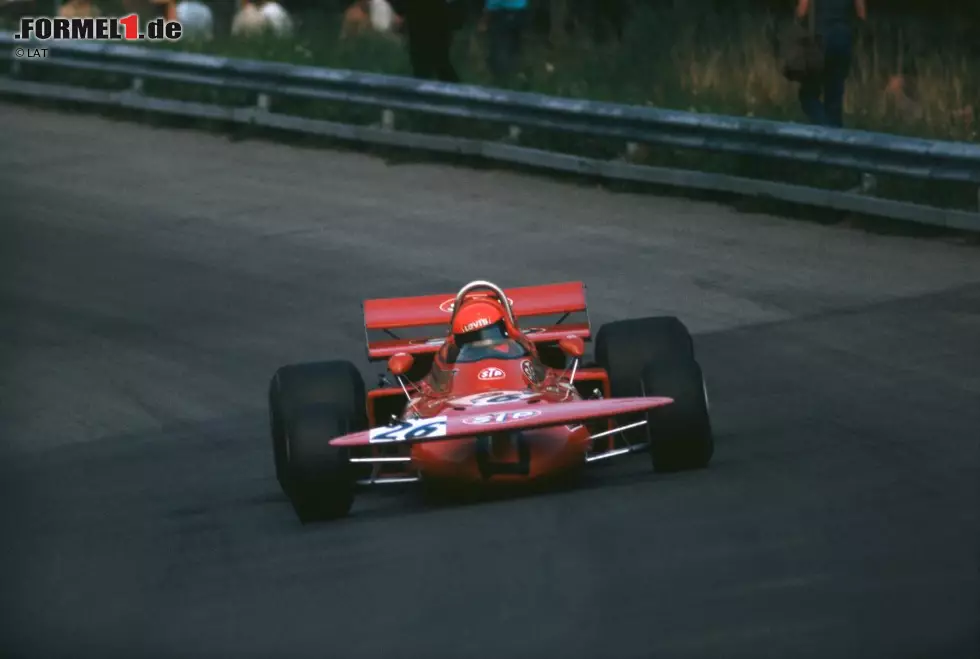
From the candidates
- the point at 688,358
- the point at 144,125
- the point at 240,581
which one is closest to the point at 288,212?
the point at 144,125

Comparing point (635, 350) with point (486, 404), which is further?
point (635, 350)

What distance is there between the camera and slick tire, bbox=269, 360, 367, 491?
1090 centimetres

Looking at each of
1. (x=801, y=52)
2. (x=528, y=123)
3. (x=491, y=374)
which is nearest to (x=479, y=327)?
(x=491, y=374)

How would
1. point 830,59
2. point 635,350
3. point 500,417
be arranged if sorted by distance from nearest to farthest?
point 500,417
point 635,350
point 830,59

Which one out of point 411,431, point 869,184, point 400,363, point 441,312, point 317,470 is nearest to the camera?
point 411,431

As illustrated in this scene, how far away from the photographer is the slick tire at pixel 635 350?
11.4 m

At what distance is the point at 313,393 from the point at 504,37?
42.0ft

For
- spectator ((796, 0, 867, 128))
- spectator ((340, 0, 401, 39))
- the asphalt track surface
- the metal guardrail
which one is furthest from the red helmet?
spectator ((340, 0, 401, 39))

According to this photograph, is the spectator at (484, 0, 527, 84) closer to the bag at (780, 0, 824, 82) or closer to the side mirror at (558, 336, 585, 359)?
the bag at (780, 0, 824, 82)

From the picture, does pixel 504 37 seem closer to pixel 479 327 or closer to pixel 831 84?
pixel 831 84

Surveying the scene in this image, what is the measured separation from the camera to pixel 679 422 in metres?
10.5

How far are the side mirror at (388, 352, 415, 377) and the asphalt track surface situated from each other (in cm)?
80

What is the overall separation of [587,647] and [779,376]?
18.4 feet

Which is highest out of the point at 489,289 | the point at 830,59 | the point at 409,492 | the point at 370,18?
the point at 830,59
